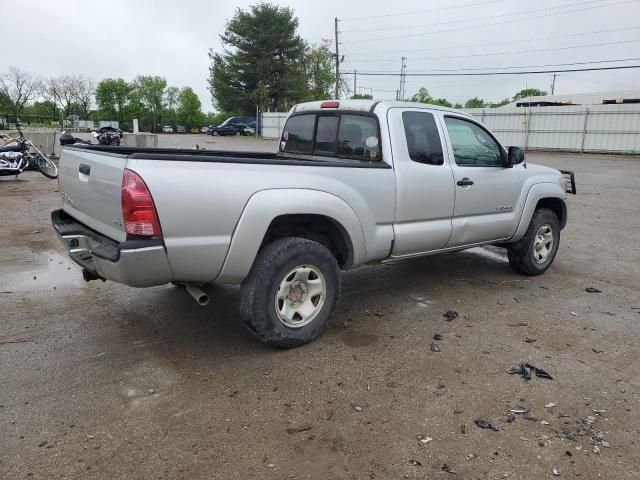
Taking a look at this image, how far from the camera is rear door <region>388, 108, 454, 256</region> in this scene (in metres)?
4.50

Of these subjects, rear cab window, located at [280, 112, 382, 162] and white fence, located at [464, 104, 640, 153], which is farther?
white fence, located at [464, 104, 640, 153]

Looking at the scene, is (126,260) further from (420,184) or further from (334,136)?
(420,184)

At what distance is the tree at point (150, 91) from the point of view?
91750 mm

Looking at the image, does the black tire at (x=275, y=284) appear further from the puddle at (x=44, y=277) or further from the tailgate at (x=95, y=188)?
the puddle at (x=44, y=277)

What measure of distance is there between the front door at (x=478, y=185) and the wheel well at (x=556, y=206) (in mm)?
691

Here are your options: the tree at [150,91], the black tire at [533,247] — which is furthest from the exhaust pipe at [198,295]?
the tree at [150,91]

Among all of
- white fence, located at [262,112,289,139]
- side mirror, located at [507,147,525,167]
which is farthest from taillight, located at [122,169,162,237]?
white fence, located at [262,112,289,139]

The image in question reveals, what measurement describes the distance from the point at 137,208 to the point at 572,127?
29.2 meters

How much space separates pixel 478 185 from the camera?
5.14 metres

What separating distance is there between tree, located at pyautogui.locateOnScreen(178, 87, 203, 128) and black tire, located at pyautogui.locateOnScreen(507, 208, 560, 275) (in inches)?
3095

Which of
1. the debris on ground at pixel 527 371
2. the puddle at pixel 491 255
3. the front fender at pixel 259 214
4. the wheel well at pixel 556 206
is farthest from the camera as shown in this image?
the puddle at pixel 491 255

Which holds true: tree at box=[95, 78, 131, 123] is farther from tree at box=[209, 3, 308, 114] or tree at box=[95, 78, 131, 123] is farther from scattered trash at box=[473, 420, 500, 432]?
scattered trash at box=[473, 420, 500, 432]

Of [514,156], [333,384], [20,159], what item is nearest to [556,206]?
[514,156]

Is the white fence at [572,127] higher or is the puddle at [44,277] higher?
the white fence at [572,127]
